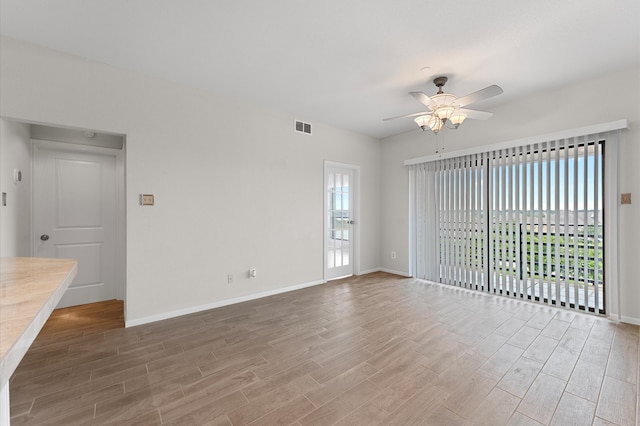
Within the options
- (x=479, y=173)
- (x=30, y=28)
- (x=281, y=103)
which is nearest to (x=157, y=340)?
(x=30, y=28)

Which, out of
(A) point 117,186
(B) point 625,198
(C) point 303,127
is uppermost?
(C) point 303,127

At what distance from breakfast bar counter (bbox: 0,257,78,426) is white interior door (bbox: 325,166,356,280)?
3860 millimetres

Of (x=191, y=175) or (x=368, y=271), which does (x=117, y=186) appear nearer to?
(x=191, y=175)

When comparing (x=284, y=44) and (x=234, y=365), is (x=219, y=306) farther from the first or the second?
(x=284, y=44)

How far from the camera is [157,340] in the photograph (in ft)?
8.89

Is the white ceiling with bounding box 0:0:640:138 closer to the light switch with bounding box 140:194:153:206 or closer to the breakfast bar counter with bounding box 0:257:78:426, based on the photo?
the light switch with bounding box 140:194:153:206

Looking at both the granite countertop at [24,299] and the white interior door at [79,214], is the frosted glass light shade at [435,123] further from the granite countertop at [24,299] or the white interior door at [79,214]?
the white interior door at [79,214]

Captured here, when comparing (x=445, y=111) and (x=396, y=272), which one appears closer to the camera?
(x=445, y=111)

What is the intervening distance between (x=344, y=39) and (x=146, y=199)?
2.74m

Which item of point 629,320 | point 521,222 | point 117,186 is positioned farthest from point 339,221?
point 629,320

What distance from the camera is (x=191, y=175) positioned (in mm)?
3445

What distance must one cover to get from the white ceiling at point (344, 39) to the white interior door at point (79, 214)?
1617mm

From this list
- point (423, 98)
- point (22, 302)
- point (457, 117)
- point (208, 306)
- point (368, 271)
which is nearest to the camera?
point (22, 302)

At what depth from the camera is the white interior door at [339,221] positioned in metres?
4.99
